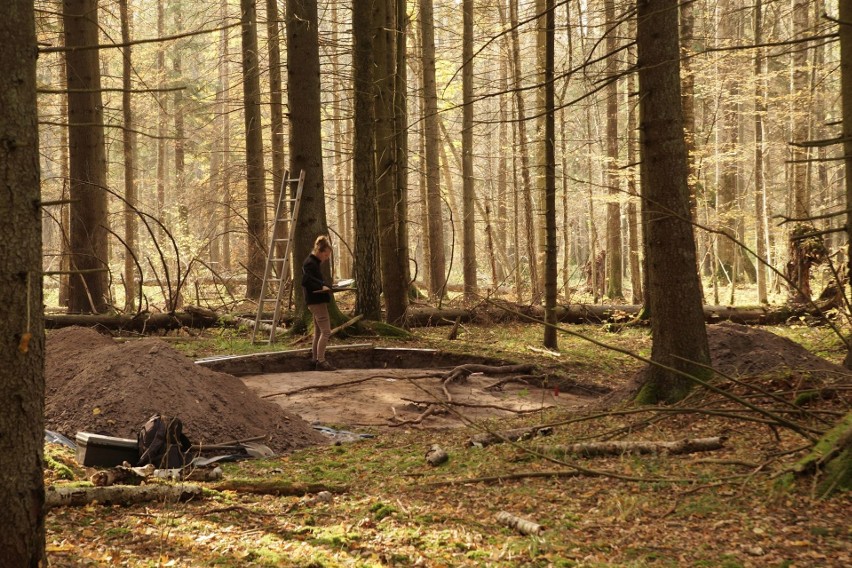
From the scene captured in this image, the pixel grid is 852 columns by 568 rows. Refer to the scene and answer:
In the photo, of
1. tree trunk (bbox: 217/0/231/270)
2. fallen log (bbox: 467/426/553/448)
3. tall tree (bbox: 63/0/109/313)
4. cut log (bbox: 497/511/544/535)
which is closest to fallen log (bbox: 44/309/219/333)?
tall tree (bbox: 63/0/109/313)

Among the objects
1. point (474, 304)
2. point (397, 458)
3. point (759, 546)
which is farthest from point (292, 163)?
point (759, 546)

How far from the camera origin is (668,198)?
7293 millimetres

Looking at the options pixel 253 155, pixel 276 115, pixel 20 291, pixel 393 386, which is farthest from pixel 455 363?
pixel 276 115

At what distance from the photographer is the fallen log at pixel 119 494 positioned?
505 centimetres

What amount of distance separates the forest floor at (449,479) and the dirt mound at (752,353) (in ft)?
0.08

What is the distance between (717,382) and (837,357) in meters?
5.02

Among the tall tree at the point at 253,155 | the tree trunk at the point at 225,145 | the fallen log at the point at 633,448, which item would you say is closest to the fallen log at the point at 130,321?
the tree trunk at the point at 225,145

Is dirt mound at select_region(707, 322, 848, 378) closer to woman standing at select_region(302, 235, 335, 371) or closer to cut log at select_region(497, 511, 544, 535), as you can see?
→ cut log at select_region(497, 511, 544, 535)

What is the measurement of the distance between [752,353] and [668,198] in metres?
2.27

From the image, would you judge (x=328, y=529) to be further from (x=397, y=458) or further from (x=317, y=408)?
(x=317, y=408)

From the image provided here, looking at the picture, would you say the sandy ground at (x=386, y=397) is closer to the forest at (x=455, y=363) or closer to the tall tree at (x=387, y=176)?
the forest at (x=455, y=363)

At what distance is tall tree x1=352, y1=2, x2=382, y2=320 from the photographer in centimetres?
1431

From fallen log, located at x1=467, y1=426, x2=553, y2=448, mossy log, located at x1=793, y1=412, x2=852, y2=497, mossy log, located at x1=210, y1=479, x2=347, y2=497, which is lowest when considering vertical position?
mossy log, located at x1=210, y1=479, x2=347, y2=497

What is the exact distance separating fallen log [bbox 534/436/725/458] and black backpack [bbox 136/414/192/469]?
122 inches
